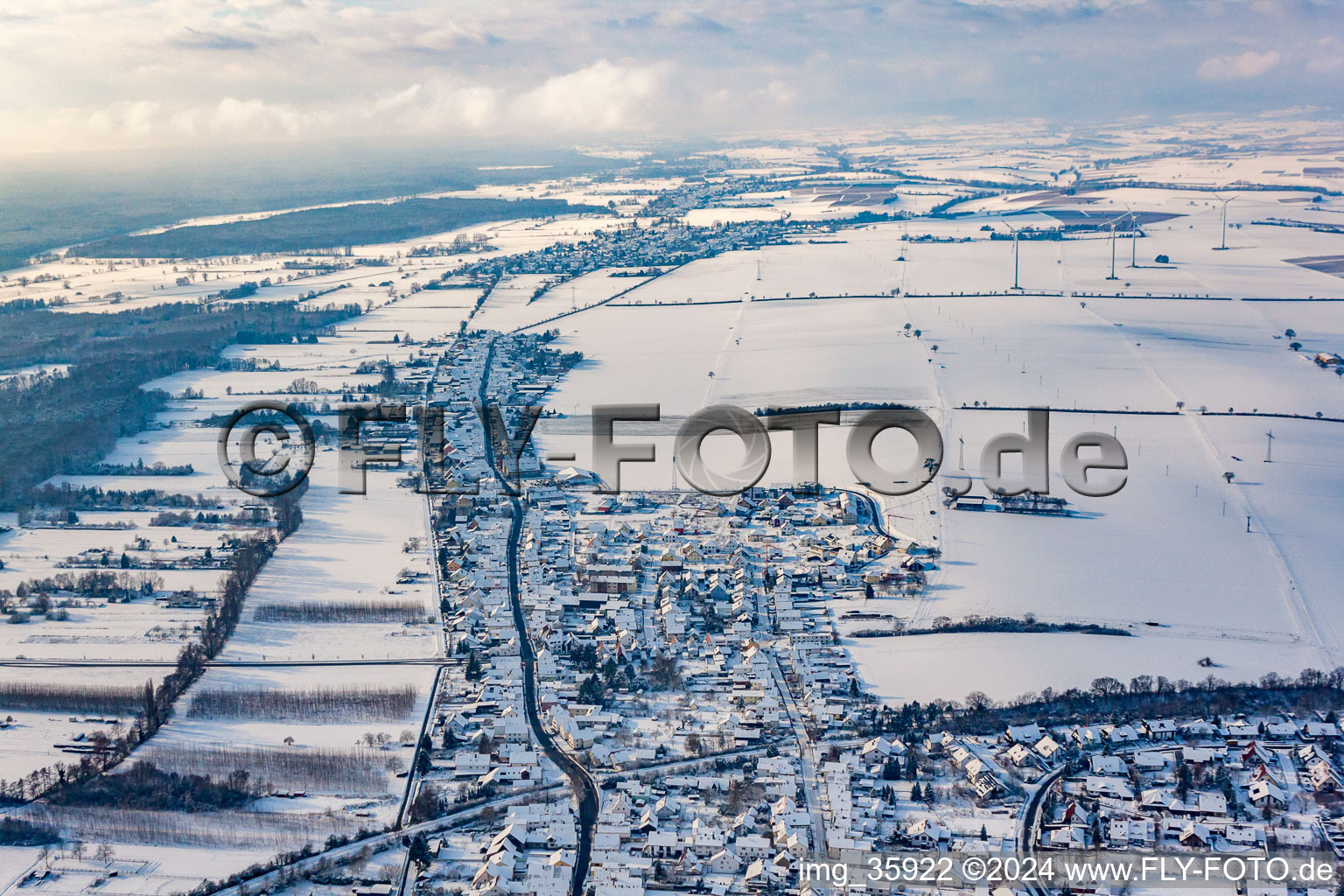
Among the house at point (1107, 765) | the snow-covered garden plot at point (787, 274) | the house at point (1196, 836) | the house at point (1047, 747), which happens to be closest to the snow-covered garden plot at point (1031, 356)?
the snow-covered garden plot at point (787, 274)

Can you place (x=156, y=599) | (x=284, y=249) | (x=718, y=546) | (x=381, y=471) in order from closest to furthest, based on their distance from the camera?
1. (x=156, y=599)
2. (x=718, y=546)
3. (x=381, y=471)
4. (x=284, y=249)

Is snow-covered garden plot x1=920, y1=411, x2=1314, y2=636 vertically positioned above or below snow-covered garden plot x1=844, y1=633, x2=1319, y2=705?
above

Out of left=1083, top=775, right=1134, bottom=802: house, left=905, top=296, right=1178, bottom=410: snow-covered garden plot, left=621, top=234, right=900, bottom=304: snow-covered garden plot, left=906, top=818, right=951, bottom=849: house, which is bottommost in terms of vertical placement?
left=906, top=818, right=951, bottom=849: house

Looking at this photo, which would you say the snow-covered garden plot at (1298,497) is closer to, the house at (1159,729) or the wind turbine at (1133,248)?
the house at (1159,729)

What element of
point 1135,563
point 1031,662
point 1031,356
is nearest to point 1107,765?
point 1031,662

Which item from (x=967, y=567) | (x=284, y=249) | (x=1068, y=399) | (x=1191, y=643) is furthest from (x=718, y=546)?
(x=284, y=249)

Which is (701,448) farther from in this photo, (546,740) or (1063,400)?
(546,740)

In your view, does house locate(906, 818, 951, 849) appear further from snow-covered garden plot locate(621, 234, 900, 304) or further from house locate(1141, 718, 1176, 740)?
snow-covered garden plot locate(621, 234, 900, 304)

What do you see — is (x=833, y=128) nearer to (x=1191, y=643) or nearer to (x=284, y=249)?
(x=284, y=249)

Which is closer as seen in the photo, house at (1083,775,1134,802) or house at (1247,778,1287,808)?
house at (1247,778,1287,808)

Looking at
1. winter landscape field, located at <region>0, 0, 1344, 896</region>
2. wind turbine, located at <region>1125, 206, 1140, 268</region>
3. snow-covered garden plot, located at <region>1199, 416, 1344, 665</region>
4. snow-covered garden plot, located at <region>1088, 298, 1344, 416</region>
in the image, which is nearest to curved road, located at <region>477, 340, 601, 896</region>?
winter landscape field, located at <region>0, 0, 1344, 896</region>

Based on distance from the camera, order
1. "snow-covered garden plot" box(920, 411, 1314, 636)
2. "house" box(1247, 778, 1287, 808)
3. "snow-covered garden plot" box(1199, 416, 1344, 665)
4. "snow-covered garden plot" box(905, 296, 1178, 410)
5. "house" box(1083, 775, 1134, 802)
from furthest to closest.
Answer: "snow-covered garden plot" box(905, 296, 1178, 410), "snow-covered garden plot" box(1199, 416, 1344, 665), "snow-covered garden plot" box(920, 411, 1314, 636), "house" box(1083, 775, 1134, 802), "house" box(1247, 778, 1287, 808)
